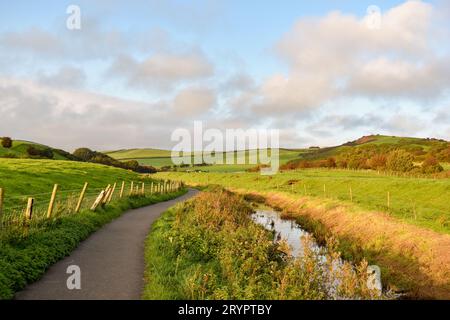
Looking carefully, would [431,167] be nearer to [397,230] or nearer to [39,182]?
[397,230]

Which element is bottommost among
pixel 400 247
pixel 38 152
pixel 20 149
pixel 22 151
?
pixel 400 247

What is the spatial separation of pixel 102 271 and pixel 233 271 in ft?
13.9

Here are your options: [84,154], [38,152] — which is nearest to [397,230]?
[38,152]

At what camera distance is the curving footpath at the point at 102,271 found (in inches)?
413

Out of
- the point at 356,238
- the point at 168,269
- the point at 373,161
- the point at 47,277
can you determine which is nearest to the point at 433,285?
the point at 356,238

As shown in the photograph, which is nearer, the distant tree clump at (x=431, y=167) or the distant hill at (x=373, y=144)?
the distant tree clump at (x=431, y=167)

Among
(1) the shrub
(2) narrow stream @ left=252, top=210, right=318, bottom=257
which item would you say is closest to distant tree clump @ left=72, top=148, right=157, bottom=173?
(1) the shrub

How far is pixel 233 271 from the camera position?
13047mm

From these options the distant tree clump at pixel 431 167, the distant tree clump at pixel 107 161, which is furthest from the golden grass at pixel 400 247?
the distant tree clump at pixel 107 161

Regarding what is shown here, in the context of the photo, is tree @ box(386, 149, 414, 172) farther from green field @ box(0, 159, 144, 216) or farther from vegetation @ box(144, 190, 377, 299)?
vegetation @ box(144, 190, 377, 299)

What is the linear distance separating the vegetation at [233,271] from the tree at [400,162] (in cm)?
7426

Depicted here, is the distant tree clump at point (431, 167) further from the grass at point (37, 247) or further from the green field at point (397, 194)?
the grass at point (37, 247)

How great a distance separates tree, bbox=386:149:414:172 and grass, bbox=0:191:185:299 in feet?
251
